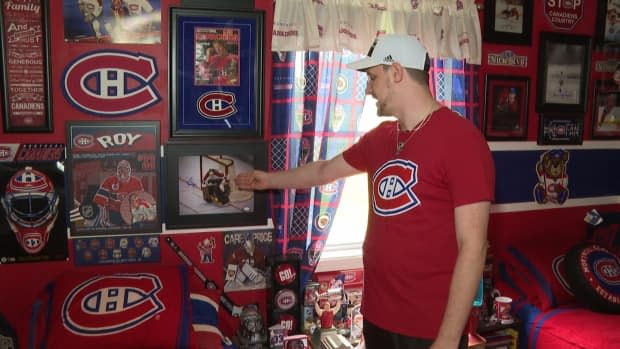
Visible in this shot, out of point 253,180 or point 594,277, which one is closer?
point 253,180

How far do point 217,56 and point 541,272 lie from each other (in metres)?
2.31

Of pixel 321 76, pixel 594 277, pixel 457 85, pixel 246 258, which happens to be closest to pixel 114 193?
pixel 246 258

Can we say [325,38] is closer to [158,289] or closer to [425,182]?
[425,182]

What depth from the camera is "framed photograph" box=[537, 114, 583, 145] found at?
11.2 ft

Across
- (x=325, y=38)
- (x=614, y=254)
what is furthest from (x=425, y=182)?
(x=614, y=254)

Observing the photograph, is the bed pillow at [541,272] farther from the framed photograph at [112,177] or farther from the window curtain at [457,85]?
the framed photograph at [112,177]

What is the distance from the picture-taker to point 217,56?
259 cm

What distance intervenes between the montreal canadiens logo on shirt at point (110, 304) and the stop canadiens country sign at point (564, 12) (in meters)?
2.94

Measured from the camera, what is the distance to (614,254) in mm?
3123

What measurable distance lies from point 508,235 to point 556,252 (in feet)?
1.02

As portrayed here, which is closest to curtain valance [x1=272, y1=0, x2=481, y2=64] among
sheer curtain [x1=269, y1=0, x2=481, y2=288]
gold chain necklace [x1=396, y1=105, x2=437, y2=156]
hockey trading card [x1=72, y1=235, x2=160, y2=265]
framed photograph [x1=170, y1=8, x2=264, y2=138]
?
sheer curtain [x1=269, y1=0, x2=481, y2=288]

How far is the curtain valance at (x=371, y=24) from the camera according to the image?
260cm

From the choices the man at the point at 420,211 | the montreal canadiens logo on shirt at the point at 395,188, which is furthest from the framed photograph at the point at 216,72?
the montreal canadiens logo on shirt at the point at 395,188

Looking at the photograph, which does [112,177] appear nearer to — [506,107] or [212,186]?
[212,186]
